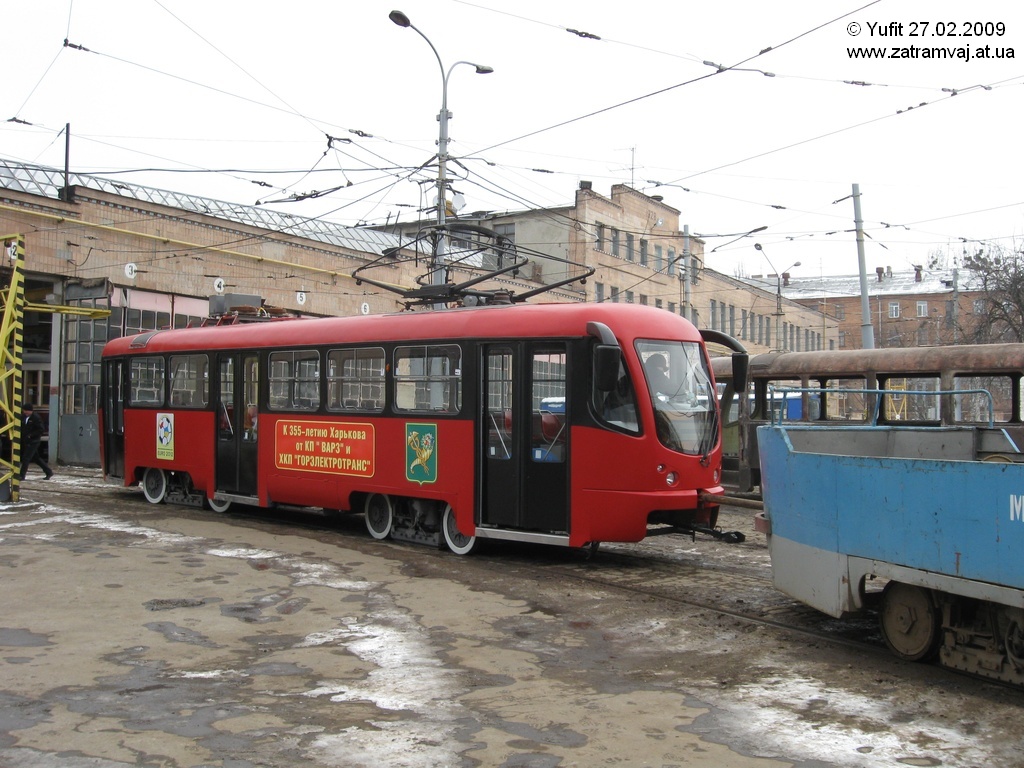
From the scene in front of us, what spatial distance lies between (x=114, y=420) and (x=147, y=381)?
143 cm

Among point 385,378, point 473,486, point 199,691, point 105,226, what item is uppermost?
point 105,226

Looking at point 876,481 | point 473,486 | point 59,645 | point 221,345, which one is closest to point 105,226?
point 221,345

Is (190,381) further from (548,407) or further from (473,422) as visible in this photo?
(548,407)

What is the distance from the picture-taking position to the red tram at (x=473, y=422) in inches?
423

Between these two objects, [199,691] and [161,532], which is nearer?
[199,691]

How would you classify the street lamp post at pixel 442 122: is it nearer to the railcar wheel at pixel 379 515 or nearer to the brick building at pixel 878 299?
the railcar wheel at pixel 379 515

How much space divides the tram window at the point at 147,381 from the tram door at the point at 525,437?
7917 mm

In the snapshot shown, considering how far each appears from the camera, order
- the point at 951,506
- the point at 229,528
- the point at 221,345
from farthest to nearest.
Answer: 1. the point at 221,345
2. the point at 229,528
3. the point at 951,506

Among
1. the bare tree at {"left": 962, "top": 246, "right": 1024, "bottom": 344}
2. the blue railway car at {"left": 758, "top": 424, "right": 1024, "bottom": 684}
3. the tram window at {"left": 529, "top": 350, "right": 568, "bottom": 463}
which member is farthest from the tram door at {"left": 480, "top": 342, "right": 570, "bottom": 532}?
the bare tree at {"left": 962, "top": 246, "right": 1024, "bottom": 344}

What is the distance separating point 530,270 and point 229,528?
109ft

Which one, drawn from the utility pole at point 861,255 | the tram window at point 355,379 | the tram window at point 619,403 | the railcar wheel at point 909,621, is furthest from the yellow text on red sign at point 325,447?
the utility pole at point 861,255

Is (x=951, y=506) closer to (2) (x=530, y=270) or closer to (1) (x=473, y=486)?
(1) (x=473, y=486)

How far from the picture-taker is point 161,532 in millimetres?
13719

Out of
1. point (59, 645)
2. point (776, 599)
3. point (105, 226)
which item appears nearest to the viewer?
point (59, 645)
